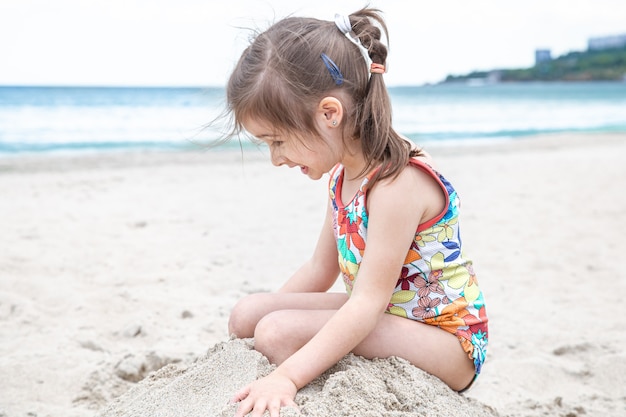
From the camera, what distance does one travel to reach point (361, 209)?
6.04 ft

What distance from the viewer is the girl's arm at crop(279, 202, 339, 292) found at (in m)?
2.23

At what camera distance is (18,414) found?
216 cm

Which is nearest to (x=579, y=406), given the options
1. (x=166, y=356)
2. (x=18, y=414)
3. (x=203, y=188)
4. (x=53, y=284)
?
(x=166, y=356)

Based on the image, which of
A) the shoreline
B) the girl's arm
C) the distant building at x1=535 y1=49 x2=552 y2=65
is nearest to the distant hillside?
the distant building at x1=535 y1=49 x2=552 y2=65

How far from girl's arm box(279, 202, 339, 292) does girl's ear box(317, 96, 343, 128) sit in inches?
20.5

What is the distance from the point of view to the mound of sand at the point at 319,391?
1.59 meters

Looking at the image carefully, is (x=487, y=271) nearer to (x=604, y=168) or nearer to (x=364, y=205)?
(x=364, y=205)

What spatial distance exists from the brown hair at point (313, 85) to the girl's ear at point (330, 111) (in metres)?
0.02

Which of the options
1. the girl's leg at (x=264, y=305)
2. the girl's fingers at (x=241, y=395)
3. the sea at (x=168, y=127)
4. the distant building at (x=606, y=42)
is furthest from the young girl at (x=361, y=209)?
the distant building at (x=606, y=42)

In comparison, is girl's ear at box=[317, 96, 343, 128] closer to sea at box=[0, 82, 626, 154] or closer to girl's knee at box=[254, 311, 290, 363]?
girl's knee at box=[254, 311, 290, 363]

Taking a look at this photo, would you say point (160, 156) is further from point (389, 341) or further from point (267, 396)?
point (267, 396)

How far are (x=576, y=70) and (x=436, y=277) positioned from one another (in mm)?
60736

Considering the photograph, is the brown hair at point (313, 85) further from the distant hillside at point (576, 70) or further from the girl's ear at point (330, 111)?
the distant hillside at point (576, 70)

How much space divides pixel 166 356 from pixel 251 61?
1273 mm
